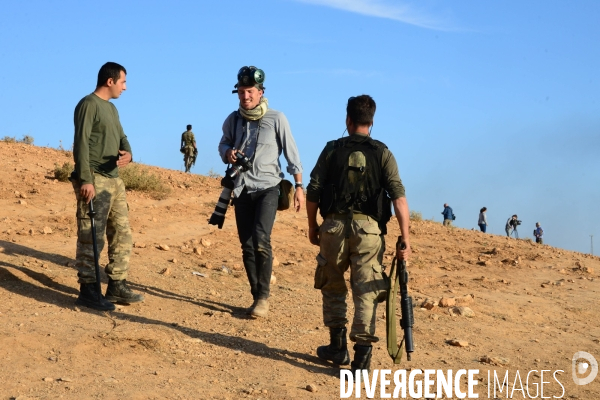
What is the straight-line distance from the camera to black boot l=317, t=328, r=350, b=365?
536cm

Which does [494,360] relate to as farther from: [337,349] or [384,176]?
[384,176]

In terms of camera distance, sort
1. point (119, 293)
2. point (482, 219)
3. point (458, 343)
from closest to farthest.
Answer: point (458, 343) → point (119, 293) → point (482, 219)

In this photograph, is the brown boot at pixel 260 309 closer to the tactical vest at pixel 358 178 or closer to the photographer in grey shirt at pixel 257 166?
the photographer in grey shirt at pixel 257 166

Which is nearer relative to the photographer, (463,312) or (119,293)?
(119,293)

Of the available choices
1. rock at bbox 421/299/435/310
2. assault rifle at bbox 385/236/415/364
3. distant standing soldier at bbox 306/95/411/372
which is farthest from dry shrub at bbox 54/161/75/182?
assault rifle at bbox 385/236/415/364

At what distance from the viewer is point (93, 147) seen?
21.1ft

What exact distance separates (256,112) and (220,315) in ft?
6.04

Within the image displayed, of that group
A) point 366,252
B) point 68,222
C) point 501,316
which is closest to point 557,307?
point 501,316

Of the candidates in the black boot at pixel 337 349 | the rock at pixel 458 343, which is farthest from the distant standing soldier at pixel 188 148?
the black boot at pixel 337 349

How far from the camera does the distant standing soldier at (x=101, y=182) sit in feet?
20.6

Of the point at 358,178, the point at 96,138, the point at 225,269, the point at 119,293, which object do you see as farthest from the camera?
the point at 225,269

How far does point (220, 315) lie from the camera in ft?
21.9

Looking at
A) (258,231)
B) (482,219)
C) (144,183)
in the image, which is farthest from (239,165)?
(482,219)

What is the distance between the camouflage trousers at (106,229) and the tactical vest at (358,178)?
2.35 meters
